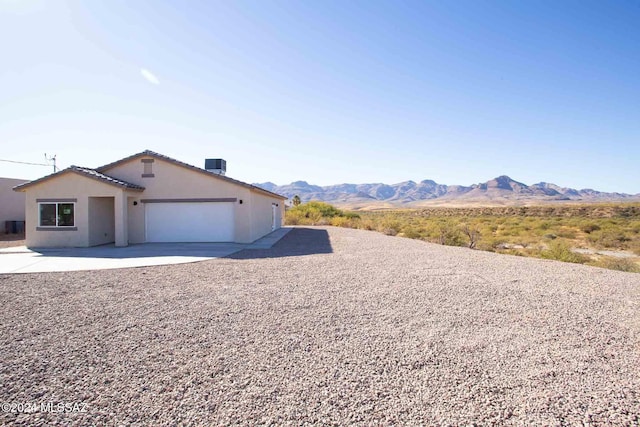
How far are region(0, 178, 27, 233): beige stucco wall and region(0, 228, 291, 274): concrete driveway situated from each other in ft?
38.4

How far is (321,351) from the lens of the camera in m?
4.45

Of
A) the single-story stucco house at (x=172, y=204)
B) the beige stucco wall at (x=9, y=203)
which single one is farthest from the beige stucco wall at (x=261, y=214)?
the beige stucco wall at (x=9, y=203)

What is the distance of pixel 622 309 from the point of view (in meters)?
6.35

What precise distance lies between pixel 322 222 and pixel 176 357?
2911cm

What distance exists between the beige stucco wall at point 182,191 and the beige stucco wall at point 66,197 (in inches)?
62.3

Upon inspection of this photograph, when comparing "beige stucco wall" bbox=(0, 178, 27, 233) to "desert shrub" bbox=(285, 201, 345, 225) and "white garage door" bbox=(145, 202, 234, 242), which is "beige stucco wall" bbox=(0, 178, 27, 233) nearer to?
"white garage door" bbox=(145, 202, 234, 242)

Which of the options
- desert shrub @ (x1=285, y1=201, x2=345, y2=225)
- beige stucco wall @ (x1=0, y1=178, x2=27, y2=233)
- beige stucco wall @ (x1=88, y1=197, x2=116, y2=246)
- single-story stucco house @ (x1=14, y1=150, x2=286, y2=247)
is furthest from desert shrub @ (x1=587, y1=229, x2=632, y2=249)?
beige stucco wall @ (x1=0, y1=178, x2=27, y2=233)

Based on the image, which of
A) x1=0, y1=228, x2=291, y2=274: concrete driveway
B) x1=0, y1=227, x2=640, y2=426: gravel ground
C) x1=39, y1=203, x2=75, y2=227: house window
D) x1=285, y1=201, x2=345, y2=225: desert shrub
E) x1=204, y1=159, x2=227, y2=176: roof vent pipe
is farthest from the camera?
x1=285, y1=201, x2=345, y2=225: desert shrub

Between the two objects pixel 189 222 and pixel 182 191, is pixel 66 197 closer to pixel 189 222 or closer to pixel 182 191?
pixel 182 191

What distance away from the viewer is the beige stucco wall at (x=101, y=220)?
1504 centimetres

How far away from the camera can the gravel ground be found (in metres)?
3.23

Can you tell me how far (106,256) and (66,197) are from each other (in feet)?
16.0

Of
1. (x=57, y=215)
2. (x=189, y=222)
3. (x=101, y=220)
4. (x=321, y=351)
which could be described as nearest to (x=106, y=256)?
(x=101, y=220)

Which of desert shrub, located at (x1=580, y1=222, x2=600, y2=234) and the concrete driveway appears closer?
the concrete driveway
